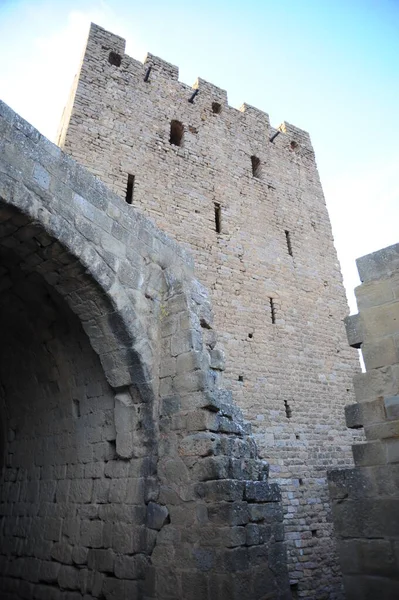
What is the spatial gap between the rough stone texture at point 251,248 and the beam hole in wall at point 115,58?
4 centimetres

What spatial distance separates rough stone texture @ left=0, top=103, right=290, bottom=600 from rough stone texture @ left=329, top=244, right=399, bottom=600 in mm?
720

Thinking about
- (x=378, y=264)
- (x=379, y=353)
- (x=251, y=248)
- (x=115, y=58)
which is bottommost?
(x=379, y=353)

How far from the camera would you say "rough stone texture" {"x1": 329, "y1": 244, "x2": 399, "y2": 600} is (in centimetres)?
270

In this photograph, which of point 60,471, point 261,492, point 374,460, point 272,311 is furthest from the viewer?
point 272,311

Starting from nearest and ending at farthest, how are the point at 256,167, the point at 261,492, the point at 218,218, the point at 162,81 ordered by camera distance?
the point at 261,492 < the point at 218,218 < the point at 162,81 < the point at 256,167

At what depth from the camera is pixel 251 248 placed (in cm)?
1025

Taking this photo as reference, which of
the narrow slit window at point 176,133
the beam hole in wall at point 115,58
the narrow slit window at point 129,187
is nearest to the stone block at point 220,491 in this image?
the narrow slit window at point 129,187

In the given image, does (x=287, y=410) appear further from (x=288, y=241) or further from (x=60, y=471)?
(x=60, y=471)

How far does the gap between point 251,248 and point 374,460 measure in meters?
7.73

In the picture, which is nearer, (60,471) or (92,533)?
(92,533)

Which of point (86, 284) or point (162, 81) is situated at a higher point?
point (162, 81)

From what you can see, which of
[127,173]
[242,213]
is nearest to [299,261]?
[242,213]

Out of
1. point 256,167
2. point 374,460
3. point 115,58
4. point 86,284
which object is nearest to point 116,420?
point 86,284

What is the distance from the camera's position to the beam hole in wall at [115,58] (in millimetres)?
10859
